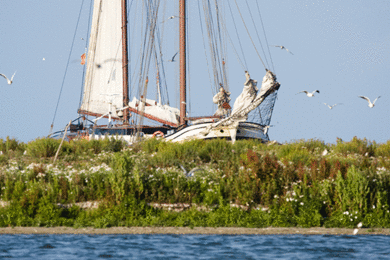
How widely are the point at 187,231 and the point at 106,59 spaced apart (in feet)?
126

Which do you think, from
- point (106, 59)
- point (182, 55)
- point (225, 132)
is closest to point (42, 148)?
point (225, 132)

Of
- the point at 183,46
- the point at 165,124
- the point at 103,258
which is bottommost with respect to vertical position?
the point at 103,258

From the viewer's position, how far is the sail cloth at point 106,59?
5122cm

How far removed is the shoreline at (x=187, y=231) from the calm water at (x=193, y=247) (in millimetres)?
447

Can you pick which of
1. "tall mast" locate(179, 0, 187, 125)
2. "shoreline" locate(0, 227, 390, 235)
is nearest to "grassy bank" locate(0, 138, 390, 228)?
"shoreline" locate(0, 227, 390, 235)

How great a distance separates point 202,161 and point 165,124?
26087mm

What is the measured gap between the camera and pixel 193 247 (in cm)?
1317

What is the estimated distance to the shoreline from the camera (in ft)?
50.2

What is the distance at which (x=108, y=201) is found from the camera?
57.0 feet

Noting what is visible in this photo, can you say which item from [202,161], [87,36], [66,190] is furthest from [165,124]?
[66,190]

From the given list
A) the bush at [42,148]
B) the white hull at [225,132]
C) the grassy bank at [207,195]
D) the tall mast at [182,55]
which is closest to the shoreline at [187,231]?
the grassy bank at [207,195]

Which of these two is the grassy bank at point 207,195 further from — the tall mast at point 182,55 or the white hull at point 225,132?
the tall mast at point 182,55

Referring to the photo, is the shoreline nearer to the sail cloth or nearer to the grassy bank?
the grassy bank

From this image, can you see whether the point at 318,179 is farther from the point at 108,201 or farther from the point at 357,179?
the point at 108,201
